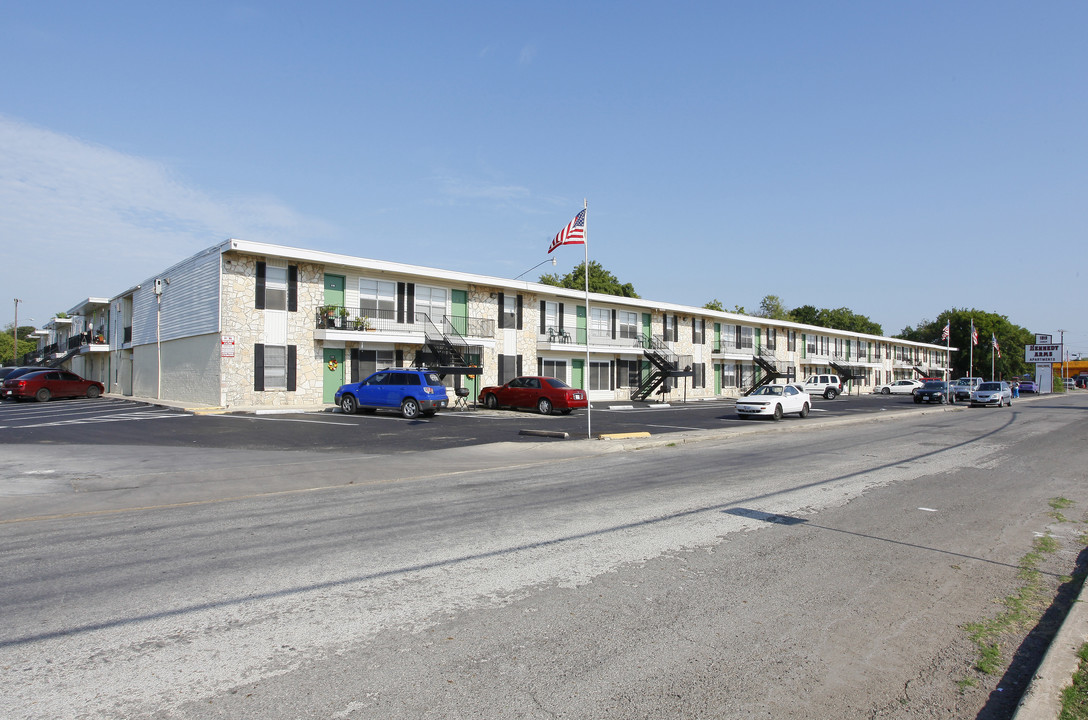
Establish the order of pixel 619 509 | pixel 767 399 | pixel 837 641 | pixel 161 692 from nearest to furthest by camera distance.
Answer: pixel 161 692 → pixel 837 641 → pixel 619 509 → pixel 767 399

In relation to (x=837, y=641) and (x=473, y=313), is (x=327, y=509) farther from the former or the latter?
(x=473, y=313)

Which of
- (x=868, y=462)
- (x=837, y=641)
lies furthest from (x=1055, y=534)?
(x=868, y=462)

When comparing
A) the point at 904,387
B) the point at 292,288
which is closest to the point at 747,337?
the point at 904,387

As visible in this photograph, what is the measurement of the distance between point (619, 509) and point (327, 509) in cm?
380

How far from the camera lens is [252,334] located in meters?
26.7

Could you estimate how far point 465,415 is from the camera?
26031mm

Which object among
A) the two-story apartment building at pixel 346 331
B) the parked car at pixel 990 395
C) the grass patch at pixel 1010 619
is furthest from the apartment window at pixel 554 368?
the grass patch at pixel 1010 619

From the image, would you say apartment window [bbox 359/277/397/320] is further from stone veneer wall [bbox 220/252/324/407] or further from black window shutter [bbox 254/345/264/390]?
black window shutter [bbox 254/345/264/390]

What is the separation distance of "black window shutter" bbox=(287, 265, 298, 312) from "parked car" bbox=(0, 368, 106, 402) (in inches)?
604

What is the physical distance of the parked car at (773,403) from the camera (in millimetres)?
25453

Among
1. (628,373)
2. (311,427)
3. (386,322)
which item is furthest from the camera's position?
(628,373)

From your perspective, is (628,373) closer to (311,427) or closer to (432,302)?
(432,302)

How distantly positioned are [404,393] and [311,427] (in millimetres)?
4477

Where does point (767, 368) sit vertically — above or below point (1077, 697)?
above
